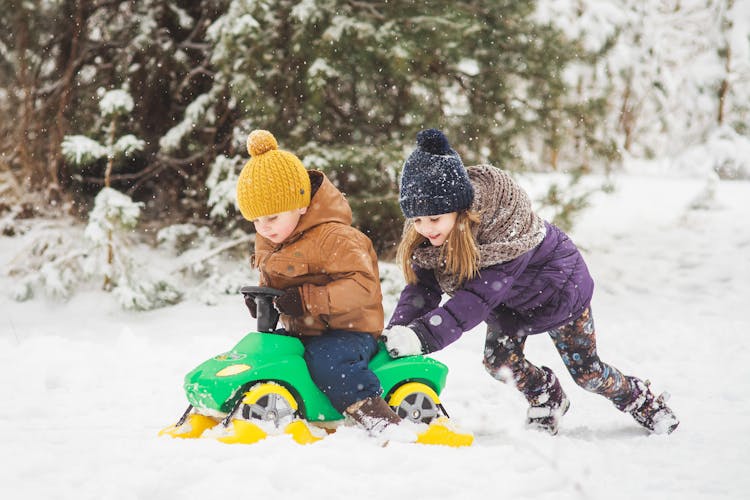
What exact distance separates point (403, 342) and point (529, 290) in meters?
0.82

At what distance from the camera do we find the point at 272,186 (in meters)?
2.89

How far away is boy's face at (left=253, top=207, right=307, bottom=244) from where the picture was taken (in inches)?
116

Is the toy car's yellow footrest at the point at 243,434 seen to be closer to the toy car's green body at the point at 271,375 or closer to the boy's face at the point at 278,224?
the toy car's green body at the point at 271,375

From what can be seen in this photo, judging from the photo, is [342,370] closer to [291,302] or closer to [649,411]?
[291,302]

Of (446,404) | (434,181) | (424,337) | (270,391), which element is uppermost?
(434,181)

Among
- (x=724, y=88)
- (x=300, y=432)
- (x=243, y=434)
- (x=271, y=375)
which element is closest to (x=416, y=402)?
(x=300, y=432)

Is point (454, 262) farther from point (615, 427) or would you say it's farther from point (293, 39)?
point (293, 39)

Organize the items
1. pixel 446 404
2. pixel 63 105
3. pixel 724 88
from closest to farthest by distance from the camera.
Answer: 1. pixel 446 404
2. pixel 63 105
3. pixel 724 88

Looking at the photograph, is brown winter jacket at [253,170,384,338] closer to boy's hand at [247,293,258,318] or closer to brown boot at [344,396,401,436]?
boy's hand at [247,293,258,318]

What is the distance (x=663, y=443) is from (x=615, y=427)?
418mm

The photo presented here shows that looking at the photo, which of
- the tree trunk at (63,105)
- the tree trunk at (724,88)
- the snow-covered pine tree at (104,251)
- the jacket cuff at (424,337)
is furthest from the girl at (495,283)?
the tree trunk at (724,88)

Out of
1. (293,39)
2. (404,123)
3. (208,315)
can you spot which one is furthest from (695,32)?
(208,315)

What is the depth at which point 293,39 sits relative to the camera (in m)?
5.80

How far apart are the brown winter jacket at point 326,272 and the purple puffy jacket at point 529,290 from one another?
0.30 m
